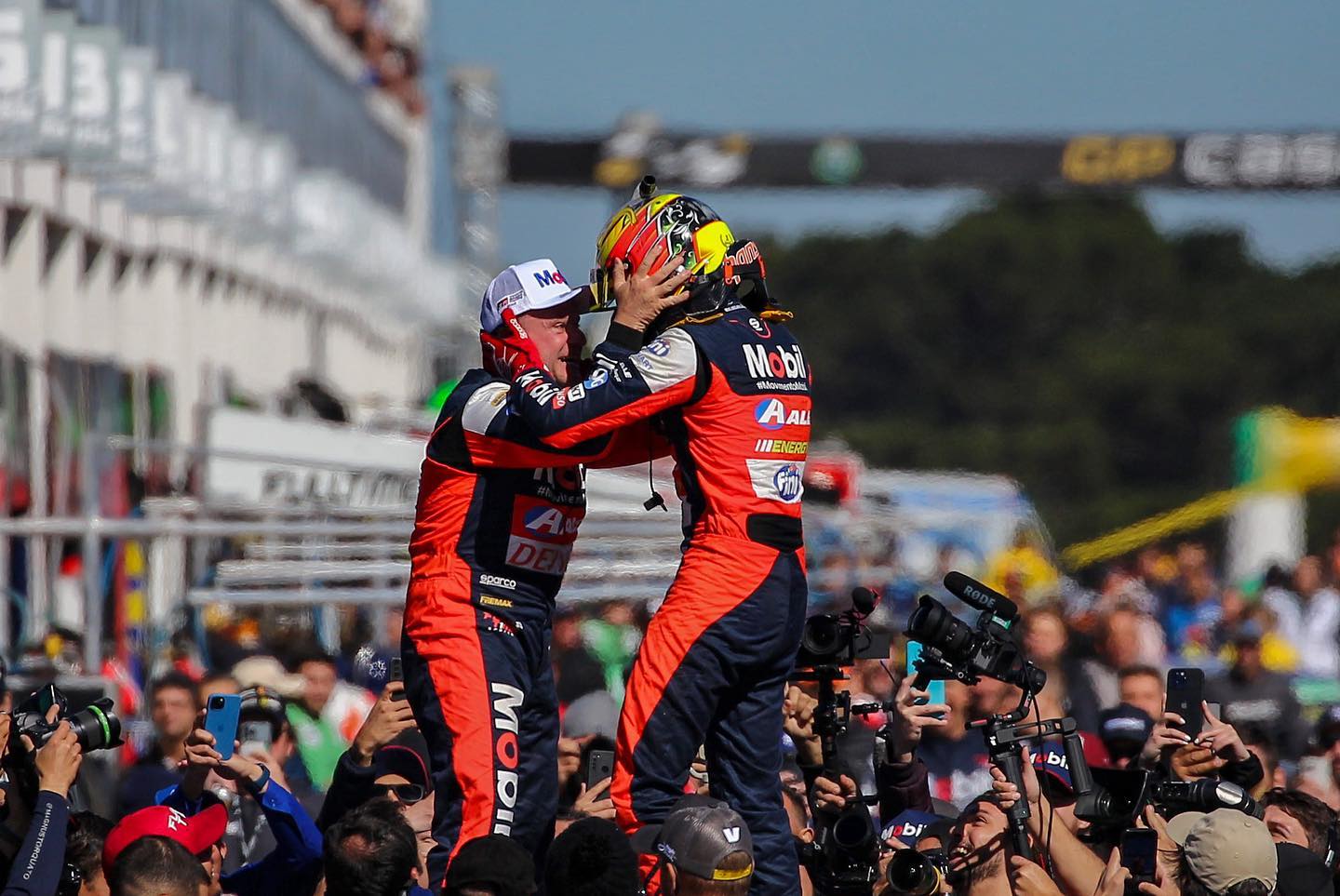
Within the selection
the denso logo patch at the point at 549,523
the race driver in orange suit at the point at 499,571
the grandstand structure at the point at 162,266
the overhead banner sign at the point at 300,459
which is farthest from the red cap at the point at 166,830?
the overhead banner sign at the point at 300,459

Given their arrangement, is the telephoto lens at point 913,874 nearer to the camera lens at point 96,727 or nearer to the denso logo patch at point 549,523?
the denso logo patch at point 549,523

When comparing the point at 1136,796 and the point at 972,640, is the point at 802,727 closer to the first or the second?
the point at 972,640

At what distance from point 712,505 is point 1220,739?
1.61 m

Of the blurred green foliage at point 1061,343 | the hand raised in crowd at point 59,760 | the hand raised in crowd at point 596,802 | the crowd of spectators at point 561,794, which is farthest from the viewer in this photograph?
the blurred green foliage at point 1061,343

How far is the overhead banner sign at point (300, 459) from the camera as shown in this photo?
41.5ft

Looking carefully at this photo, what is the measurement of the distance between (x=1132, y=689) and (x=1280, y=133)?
108ft

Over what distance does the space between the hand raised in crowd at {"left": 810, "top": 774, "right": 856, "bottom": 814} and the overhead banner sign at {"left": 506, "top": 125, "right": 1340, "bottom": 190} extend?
34.6 meters

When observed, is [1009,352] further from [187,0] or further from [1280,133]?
[187,0]

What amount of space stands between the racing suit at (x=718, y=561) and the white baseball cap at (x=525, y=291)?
0.21 meters

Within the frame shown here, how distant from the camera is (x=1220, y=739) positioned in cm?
666

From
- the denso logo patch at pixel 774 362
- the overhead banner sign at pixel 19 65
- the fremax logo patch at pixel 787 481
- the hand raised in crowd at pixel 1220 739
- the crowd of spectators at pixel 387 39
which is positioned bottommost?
the hand raised in crowd at pixel 1220 739

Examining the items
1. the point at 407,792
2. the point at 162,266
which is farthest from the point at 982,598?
the point at 162,266

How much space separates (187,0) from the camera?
2591 centimetres

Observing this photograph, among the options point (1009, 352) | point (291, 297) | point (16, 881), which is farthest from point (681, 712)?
point (1009, 352)
